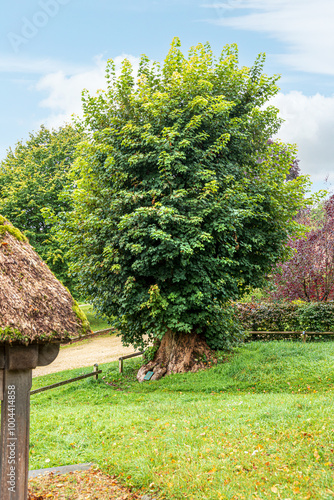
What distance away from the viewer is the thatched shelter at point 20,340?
16.7 feet

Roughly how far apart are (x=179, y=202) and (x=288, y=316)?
1041 cm

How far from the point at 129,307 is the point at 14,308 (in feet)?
32.6

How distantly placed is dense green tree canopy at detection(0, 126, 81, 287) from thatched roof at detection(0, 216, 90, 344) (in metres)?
19.9

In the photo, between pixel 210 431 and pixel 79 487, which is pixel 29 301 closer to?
pixel 79 487

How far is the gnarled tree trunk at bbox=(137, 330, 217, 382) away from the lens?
15617 millimetres

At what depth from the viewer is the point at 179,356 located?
51.9ft

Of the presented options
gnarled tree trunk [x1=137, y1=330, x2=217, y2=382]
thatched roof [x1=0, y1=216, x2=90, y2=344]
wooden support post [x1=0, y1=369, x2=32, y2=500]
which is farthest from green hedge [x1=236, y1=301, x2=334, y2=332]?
wooden support post [x1=0, y1=369, x2=32, y2=500]

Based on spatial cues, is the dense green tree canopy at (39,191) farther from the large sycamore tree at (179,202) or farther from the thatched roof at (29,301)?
the thatched roof at (29,301)

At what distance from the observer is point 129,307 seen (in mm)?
14875

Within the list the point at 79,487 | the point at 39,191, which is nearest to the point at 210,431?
the point at 79,487

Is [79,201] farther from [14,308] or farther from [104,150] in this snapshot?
[14,308]

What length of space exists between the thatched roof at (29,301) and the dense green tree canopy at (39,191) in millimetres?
19944

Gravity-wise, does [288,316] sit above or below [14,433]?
above

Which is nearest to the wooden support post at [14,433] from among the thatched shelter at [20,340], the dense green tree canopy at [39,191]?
the thatched shelter at [20,340]
